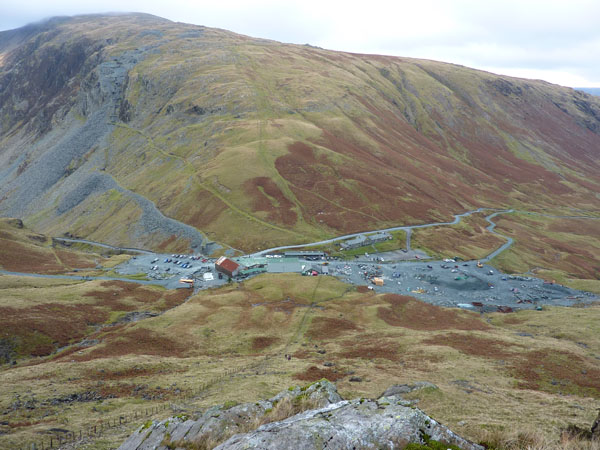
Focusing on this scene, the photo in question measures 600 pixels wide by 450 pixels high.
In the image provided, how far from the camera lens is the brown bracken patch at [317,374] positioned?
1947 inches

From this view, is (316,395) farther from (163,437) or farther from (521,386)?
(521,386)

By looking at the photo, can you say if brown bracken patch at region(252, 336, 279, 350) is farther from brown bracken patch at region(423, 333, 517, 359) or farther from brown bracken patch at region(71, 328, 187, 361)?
brown bracken patch at region(423, 333, 517, 359)

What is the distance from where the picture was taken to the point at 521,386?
155ft

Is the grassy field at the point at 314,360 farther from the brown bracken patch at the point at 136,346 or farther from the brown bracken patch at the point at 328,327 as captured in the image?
the brown bracken patch at the point at 328,327

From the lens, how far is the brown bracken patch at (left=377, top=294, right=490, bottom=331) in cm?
8436

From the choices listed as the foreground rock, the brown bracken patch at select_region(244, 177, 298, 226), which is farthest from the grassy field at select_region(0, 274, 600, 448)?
the brown bracken patch at select_region(244, 177, 298, 226)

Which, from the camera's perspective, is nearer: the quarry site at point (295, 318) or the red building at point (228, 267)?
the quarry site at point (295, 318)

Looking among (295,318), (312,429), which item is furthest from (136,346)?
(312,429)

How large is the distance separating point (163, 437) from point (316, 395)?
35.5 feet

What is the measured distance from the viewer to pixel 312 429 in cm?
1750

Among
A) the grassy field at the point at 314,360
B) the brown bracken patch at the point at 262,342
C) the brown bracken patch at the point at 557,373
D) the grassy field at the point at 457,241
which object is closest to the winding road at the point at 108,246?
the grassy field at the point at 314,360

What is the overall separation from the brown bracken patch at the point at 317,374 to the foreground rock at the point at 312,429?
25.1 m

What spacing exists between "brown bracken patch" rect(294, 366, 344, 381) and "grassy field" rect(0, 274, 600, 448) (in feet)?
0.93

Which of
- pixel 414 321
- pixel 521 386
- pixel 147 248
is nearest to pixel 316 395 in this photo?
pixel 521 386
